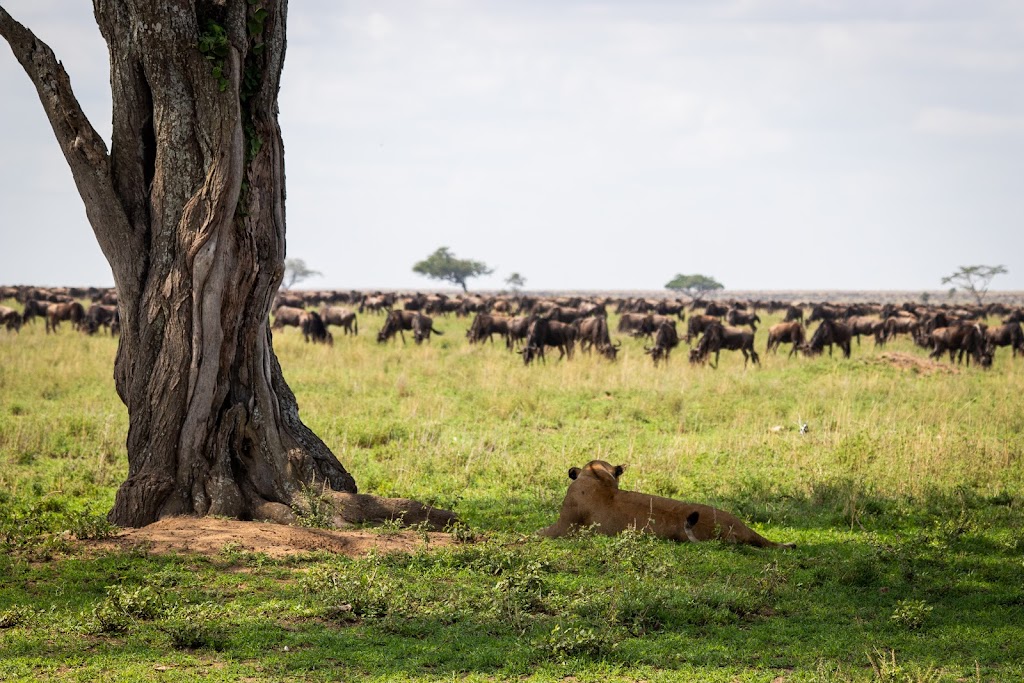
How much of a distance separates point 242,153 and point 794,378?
56.9ft

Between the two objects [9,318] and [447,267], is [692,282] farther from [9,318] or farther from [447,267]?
[9,318]

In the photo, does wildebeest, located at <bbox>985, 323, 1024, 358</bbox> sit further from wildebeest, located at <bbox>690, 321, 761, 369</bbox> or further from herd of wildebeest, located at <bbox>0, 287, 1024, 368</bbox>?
wildebeest, located at <bbox>690, 321, 761, 369</bbox>

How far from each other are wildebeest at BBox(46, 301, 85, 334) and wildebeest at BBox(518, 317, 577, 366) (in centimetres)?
1855

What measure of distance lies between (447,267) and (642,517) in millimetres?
118751

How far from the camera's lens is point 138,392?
27.8ft

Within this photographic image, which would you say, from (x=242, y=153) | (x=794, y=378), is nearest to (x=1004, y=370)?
(x=794, y=378)

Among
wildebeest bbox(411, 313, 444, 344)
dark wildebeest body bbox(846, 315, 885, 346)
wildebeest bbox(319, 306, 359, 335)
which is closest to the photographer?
wildebeest bbox(411, 313, 444, 344)

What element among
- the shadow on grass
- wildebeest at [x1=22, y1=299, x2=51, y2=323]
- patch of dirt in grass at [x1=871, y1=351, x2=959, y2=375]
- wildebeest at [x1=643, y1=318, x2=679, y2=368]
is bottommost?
the shadow on grass

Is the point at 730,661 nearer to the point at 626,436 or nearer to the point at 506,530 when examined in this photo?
the point at 506,530

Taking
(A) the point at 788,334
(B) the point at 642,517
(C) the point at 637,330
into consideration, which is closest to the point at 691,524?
(B) the point at 642,517

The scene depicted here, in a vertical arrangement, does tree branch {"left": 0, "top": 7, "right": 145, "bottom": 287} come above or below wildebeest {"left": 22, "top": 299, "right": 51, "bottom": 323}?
above

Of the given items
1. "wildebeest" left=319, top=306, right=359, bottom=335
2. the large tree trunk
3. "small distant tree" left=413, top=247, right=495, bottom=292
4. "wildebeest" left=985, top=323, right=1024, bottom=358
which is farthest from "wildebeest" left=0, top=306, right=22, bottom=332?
"small distant tree" left=413, top=247, right=495, bottom=292

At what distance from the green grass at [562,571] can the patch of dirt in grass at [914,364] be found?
931 centimetres

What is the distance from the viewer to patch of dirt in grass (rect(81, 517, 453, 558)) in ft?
23.3
